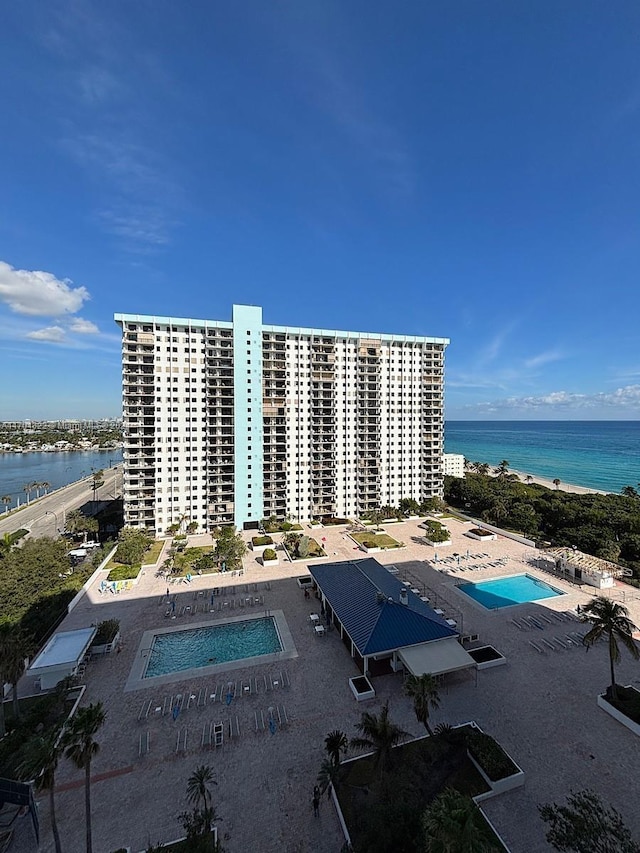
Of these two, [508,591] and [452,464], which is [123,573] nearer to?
[508,591]

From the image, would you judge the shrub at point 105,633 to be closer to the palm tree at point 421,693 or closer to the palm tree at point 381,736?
the palm tree at point 381,736

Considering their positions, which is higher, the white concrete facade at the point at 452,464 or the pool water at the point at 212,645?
the white concrete facade at the point at 452,464

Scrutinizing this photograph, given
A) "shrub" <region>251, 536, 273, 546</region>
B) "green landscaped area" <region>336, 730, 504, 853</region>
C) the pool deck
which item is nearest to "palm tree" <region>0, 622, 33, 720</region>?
the pool deck

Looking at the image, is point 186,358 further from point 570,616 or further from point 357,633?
point 570,616

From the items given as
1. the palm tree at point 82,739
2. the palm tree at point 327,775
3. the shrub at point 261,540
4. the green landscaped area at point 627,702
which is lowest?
the shrub at point 261,540

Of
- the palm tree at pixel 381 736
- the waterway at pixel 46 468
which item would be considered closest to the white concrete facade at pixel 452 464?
the palm tree at pixel 381 736

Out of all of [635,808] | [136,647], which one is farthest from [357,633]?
[136,647]
